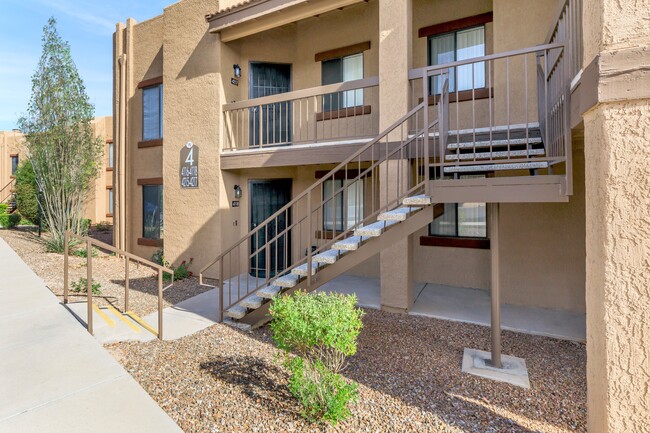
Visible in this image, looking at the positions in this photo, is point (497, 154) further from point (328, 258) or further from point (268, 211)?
point (268, 211)

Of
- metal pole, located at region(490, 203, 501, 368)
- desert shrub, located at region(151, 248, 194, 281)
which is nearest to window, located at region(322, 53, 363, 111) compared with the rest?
metal pole, located at region(490, 203, 501, 368)

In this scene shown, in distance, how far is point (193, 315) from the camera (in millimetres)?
6332

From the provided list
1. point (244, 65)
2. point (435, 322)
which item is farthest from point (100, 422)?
point (244, 65)

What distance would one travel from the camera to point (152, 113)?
10.9m

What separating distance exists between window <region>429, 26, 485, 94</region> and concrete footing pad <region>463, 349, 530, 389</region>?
5.47 metres

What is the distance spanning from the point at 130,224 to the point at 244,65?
6396 mm

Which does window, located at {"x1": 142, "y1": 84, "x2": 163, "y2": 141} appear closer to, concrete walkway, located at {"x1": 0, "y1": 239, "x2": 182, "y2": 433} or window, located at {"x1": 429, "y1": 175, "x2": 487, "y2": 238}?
concrete walkway, located at {"x1": 0, "y1": 239, "x2": 182, "y2": 433}

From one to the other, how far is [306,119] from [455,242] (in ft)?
16.5

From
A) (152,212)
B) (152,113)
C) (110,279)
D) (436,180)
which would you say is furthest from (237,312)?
(152,113)

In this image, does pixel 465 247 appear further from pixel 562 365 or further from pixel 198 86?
pixel 198 86

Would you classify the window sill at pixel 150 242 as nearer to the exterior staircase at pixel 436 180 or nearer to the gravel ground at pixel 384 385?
the exterior staircase at pixel 436 180

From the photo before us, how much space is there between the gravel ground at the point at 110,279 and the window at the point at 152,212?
3.55 feet

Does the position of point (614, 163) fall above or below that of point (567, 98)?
below

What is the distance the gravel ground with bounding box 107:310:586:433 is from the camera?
3275 mm
